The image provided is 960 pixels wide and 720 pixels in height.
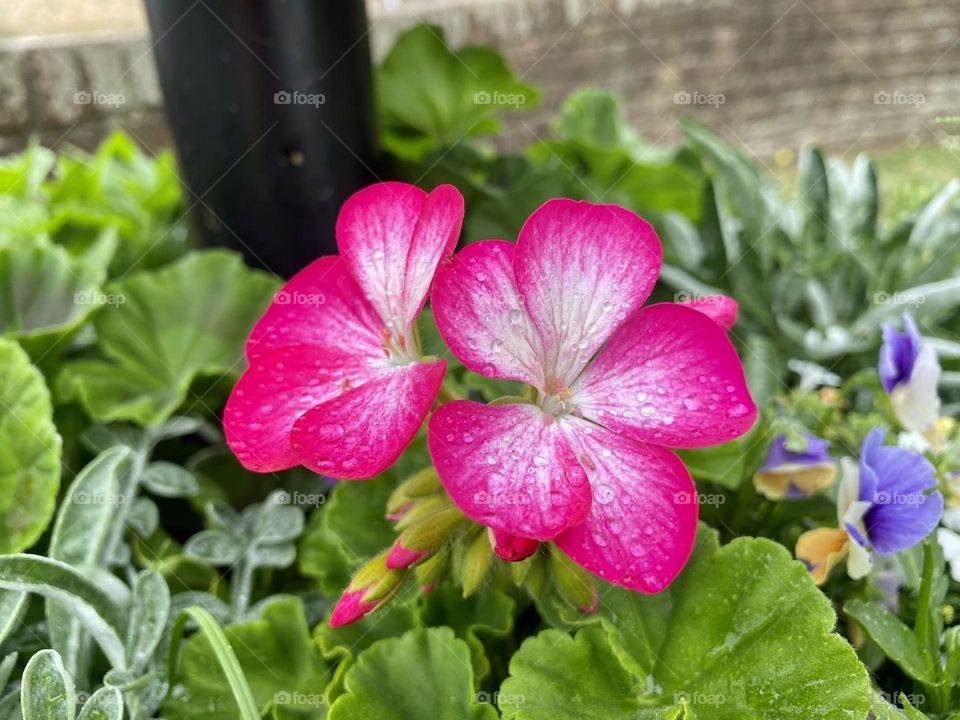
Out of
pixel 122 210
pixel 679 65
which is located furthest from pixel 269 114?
pixel 679 65

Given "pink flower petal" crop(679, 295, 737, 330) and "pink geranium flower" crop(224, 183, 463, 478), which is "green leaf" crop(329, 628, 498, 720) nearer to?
"pink geranium flower" crop(224, 183, 463, 478)

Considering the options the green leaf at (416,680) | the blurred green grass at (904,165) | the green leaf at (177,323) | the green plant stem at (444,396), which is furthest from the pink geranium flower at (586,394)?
the blurred green grass at (904,165)

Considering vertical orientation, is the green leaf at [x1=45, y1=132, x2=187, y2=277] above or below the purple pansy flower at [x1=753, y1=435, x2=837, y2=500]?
above

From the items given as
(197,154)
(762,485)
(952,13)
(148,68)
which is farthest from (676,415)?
(952,13)

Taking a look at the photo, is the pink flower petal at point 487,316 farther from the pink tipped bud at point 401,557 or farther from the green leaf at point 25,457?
the green leaf at point 25,457

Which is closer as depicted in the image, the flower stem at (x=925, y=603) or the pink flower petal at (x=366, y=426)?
the pink flower petal at (x=366, y=426)

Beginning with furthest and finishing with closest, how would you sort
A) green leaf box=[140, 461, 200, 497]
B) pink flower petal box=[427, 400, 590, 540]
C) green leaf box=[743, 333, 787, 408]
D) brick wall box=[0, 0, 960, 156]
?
brick wall box=[0, 0, 960, 156]
green leaf box=[743, 333, 787, 408]
green leaf box=[140, 461, 200, 497]
pink flower petal box=[427, 400, 590, 540]

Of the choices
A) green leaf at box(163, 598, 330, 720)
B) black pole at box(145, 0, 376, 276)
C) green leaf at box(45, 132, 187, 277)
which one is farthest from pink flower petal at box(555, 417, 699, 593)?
green leaf at box(45, 132, 187, 277)
